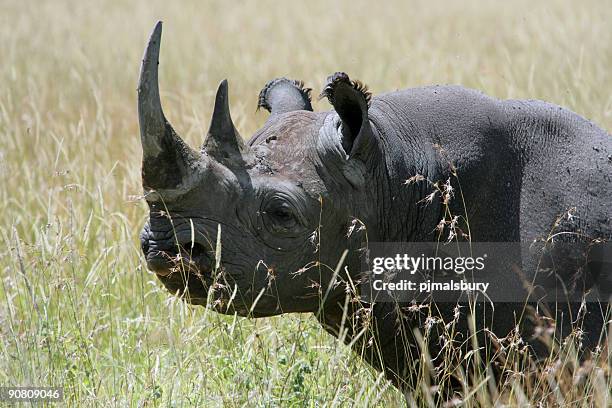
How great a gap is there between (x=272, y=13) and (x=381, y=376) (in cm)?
1192

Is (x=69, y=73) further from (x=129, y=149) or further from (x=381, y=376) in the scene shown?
(x=381, y=376)

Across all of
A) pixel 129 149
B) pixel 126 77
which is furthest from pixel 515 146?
pixel 126 77

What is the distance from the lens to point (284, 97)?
4.64m

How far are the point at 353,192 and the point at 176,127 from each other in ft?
14.0

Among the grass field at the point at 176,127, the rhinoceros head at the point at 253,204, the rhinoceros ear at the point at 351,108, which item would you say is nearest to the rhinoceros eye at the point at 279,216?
the rhinoceros head at the point at 253,204

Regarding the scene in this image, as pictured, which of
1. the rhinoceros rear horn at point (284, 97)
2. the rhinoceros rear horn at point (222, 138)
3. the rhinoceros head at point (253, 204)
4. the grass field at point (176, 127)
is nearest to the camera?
the rhinoceros head at point (253, 204)

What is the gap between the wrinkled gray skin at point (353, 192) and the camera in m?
3.92

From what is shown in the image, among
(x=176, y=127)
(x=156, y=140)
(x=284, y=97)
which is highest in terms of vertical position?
(x=176, y=127)

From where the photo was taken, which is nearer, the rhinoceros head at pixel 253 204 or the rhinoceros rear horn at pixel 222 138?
the rhinoceros head at pixel 253 204

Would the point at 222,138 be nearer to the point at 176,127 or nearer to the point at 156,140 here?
the point at 156,140

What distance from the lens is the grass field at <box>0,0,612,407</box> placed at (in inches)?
176

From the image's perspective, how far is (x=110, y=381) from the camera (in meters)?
4.77

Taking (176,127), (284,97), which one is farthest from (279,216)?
(176,127)

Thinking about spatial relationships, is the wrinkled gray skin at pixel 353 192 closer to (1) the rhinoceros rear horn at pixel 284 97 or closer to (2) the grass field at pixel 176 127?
(1) the rhinoceros rear horn at pixel 284 97
